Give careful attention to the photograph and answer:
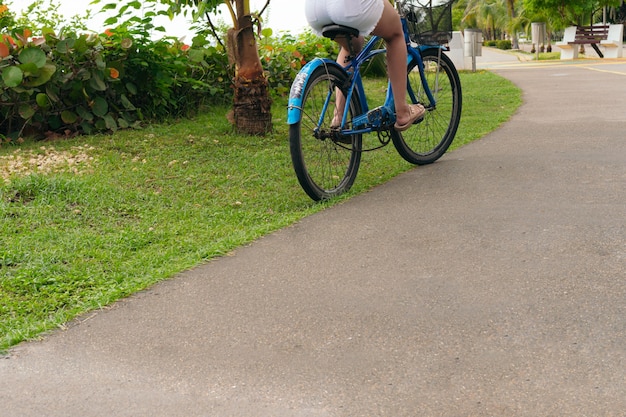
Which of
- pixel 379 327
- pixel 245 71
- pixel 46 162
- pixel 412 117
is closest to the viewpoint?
pixel 379 327

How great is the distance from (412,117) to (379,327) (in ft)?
9.23

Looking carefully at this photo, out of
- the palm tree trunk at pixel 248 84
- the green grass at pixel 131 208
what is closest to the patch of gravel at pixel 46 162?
the green grass at pixel 131 208

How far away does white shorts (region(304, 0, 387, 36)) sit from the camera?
5.11m

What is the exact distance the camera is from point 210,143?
291 inches

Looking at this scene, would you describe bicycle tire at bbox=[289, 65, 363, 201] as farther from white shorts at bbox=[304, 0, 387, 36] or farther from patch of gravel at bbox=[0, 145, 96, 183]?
patch of gravel at bbox=[0, 145, 96, 183]

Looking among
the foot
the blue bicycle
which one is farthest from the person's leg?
the blue bicycle

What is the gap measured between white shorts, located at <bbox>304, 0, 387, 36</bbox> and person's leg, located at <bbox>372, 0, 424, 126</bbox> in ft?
0.35

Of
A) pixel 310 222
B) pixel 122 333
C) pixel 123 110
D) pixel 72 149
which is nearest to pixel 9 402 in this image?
pixel 122 333

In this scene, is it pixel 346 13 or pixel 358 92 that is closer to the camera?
pixel 346 13

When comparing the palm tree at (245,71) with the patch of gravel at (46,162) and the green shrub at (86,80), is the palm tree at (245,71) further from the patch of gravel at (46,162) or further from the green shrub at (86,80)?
the patch of gravel at (46,162)

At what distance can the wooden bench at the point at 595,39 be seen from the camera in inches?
1099

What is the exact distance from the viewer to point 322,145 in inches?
211

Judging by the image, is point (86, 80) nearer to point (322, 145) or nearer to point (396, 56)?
point (322, 145)

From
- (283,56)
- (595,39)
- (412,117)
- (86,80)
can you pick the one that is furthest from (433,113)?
(595,39)
